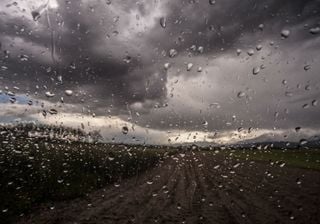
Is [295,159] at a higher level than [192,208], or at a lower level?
higher

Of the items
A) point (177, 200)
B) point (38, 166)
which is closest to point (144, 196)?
point (177, 200)

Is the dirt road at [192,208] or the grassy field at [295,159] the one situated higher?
the grassy field at [295,159]

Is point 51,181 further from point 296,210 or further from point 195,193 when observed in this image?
point 296,210

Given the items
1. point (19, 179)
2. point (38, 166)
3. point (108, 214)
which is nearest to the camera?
point (108, 214)

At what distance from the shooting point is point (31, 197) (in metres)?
15.3

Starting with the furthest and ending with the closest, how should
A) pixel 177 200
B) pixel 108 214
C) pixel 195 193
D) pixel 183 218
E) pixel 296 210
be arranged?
pixel 195 193
pixel 177 200
pixel 296 210
pixel 108 214
pixel 183 218

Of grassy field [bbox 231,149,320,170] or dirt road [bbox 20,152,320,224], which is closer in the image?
dirt road [bbox 20,152,320,224]

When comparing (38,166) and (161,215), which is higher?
(38,166)

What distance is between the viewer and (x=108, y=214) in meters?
11.7

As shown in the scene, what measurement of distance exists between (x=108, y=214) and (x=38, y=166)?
1516cm

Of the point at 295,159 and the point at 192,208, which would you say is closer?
the point at 192,208

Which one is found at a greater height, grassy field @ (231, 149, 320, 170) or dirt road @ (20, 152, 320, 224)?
grassy field @ (231, 149, 320, 170)

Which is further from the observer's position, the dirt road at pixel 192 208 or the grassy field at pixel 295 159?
the grassy field at pixel 295 159

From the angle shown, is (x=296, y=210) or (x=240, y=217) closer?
(x=240, y=217)
